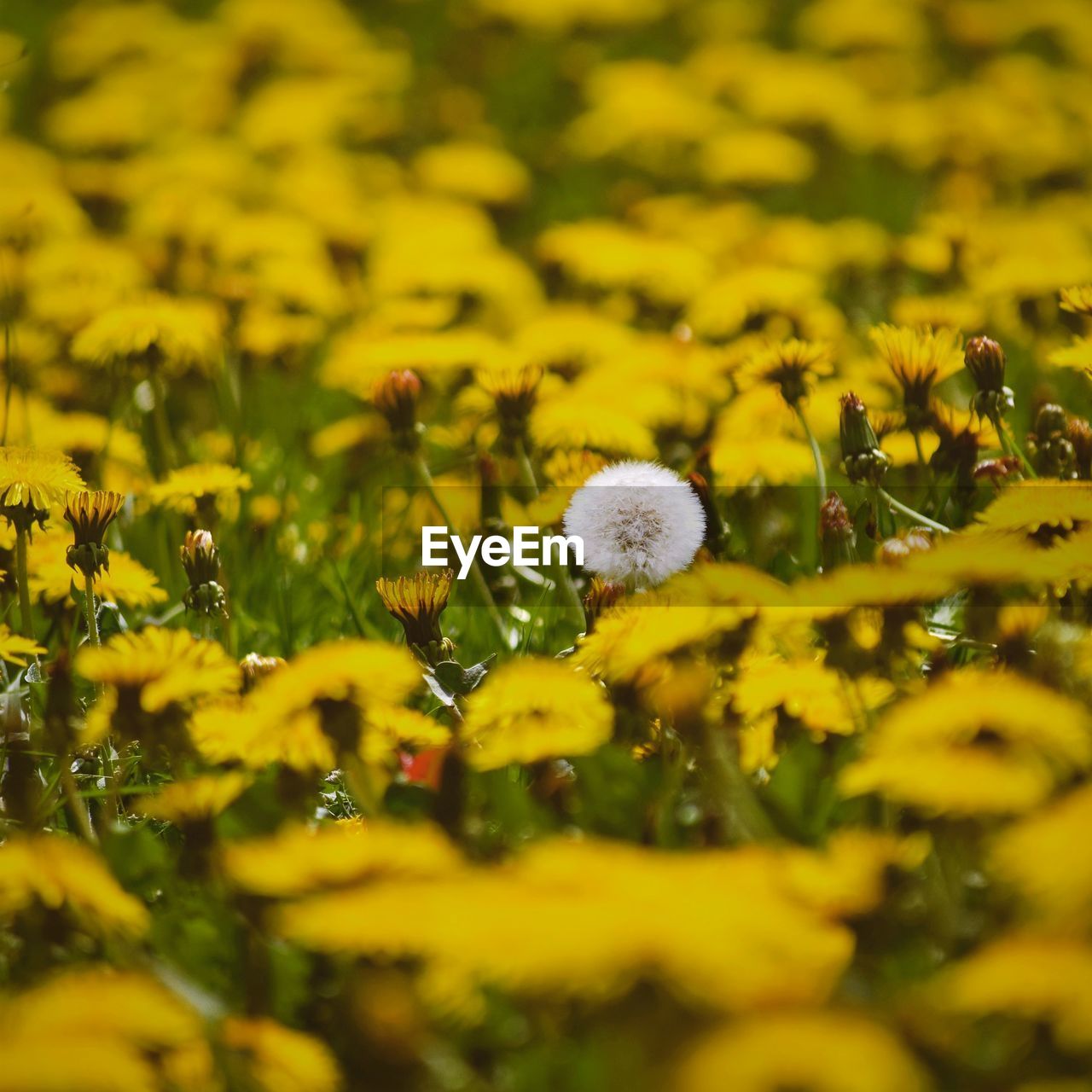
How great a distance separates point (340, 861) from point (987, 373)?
2.60 feet

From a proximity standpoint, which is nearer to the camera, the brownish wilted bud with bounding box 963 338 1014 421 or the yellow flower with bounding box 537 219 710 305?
the brownish wilted bud with bounding box 963 338 1014 421

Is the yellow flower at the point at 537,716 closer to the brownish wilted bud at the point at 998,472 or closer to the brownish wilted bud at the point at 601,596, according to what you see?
the brownish wilted bud at the point at 601,596

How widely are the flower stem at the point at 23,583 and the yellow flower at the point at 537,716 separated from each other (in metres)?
0.44

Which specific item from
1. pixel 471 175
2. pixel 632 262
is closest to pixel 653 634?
pixel 632 262

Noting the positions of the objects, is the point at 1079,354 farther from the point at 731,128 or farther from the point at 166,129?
the point at 166,129

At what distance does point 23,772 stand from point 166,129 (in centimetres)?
242

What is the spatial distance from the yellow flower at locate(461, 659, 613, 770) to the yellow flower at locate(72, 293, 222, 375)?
0.72 meters

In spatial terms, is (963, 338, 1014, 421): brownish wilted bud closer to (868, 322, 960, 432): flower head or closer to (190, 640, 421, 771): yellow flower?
(868, 322, 960, 432): flower head

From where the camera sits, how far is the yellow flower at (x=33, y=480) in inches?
44.1

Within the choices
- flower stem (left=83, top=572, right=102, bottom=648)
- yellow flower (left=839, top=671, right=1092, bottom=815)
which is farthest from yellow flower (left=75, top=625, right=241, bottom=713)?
yellow flower (left=839, top=671, right=1092, bottom=815)

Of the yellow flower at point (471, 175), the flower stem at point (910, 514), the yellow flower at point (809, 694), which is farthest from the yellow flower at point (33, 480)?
the yellow flower at point (471, 175)

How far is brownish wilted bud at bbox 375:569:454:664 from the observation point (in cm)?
113

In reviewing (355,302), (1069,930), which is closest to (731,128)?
(355,302)

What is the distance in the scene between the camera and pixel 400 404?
1.36 metres
